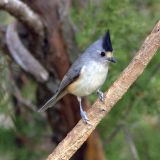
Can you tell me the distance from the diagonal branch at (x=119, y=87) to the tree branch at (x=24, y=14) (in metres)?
0.78

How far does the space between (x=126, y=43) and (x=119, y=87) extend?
109cm

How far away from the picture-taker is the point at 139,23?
322cm

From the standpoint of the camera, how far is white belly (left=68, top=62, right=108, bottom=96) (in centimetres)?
255

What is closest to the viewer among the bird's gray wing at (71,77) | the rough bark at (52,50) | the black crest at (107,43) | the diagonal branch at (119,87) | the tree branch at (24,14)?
the diagonal branch at (119,87)

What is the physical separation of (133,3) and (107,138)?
77 centimetres

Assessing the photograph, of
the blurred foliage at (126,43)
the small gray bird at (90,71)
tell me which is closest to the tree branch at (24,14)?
the blurred foliage at (126,43)

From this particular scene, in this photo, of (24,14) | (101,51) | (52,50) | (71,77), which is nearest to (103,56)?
(101,51)

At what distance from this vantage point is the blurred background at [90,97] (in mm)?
3176

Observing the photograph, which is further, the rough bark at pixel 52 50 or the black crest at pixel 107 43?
the rough bark at pixel 52 50

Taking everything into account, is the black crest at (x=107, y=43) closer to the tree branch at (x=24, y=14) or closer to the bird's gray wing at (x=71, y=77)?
the bird's gray wing at (x=71, y=77)

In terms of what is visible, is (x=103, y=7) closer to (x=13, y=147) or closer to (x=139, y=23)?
(x=139, y=23)

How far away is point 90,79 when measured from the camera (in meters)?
2.56

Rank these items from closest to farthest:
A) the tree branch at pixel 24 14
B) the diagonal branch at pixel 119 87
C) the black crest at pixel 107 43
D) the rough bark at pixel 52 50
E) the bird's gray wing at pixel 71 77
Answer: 1. the diagonal branch at pixel 119 87
2. the black crest at pixel 107 43
3. the bird's gray wing at pixel 71 77
4. the tree branch at pixel 24 14
5. the rough bark at pixel 52 50

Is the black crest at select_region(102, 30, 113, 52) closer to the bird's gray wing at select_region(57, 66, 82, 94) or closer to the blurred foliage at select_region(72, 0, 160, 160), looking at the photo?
the bird's gray wing at select_region(57, 66, 82, 94)
